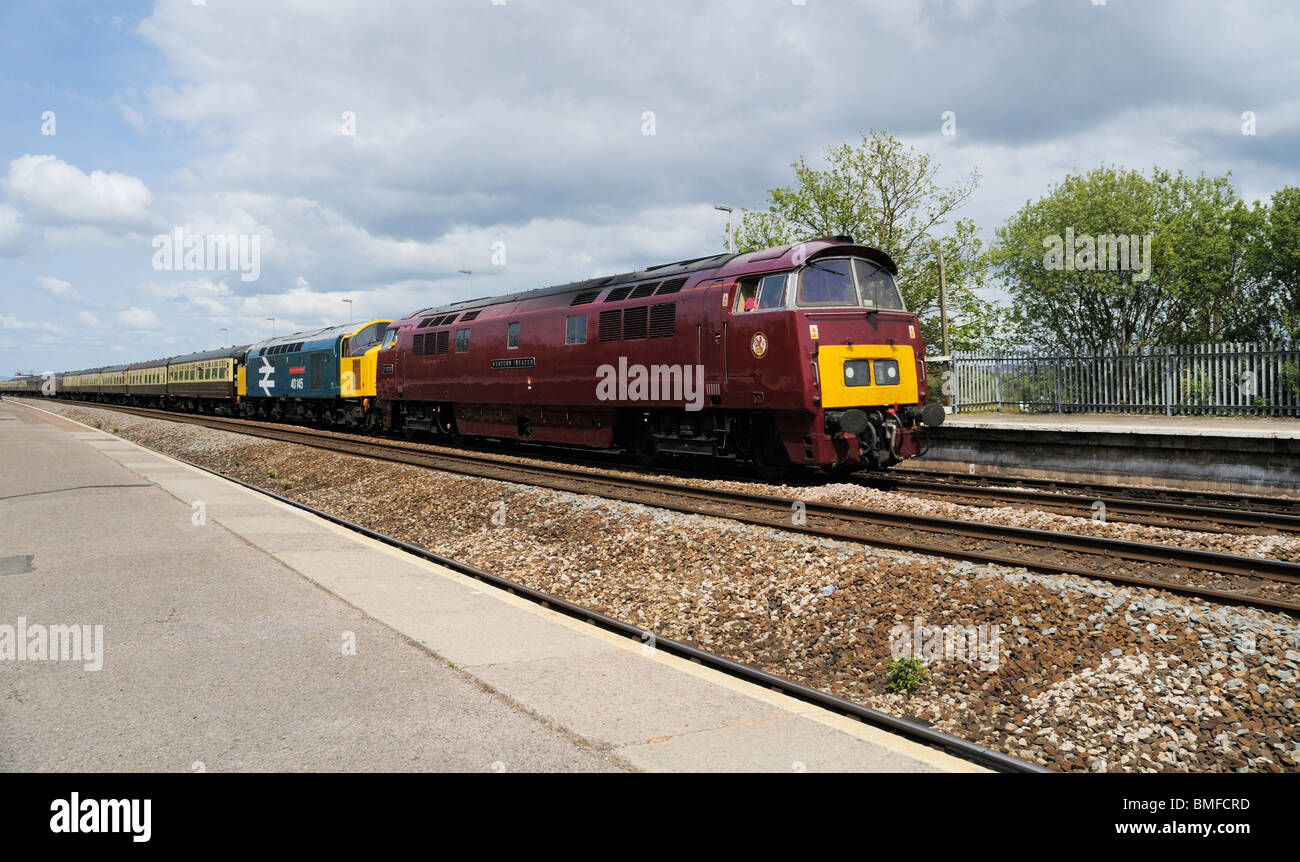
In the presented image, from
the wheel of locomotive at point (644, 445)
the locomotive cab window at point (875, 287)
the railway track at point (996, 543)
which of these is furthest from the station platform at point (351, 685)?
the locomotive cab window at point (875, 287)

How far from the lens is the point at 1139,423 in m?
18.9

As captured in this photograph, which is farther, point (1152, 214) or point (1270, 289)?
point (1152, 214)

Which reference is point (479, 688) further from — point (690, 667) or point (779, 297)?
point (779, 297)

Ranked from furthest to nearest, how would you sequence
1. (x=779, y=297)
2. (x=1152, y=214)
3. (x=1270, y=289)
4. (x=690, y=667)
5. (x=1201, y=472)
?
(x=1152, y=214) < (x=1270, y=289) < (x=1201, y=472) < (x=779, y=297) < (x=690, y=667)

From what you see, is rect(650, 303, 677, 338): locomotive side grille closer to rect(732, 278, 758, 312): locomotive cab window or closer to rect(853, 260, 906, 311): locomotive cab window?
rect(732, 278, 758, 312): locomotive cab window

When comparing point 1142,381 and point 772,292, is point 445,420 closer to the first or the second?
point 772,292

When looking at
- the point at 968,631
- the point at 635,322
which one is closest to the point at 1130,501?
the point at 968,631

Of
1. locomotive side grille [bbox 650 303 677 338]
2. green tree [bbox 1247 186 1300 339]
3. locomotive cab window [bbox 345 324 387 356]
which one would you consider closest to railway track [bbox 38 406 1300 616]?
locomotive side grille [bbox 650 303 677 338]

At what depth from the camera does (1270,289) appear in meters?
32.1

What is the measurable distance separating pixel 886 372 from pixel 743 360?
2.36 metres

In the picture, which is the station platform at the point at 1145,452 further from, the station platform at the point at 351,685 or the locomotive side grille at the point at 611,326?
the station platform at the point at 351,685

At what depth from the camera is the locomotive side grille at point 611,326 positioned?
16.1 meters
